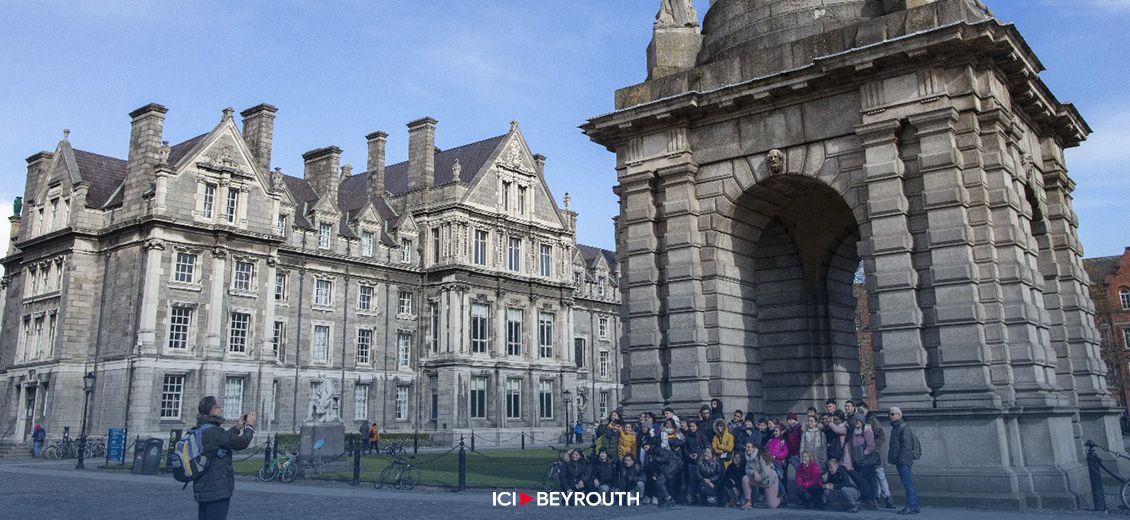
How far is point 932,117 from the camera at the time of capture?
1633 centimetres

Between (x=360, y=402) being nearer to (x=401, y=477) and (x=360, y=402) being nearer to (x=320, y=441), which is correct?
(x=320, y=441)

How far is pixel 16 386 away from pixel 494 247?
29.2m

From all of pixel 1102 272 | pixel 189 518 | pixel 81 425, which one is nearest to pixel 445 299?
pixel 81 425

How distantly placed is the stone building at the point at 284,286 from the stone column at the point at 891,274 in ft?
114

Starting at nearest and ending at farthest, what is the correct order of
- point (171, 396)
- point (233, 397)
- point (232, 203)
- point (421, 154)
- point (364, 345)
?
point (171, 396) < point (233, 397) < point (232, 203) < point (364, 345) < point (421, 154)

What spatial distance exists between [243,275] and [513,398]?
66.2 ft

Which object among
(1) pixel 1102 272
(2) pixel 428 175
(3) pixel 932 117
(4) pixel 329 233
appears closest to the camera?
(3) pixel 932 117

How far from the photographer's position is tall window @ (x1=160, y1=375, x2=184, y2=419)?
42.0 metres

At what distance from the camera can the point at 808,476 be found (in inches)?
602

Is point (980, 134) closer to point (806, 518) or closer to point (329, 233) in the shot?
point (806, 518)

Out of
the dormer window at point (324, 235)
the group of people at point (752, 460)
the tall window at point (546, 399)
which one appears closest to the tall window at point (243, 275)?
the dormer window at point (324, 235)

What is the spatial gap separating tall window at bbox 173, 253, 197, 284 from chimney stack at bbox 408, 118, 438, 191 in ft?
58.1

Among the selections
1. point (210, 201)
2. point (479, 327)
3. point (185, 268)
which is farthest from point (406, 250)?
point (185, 268)

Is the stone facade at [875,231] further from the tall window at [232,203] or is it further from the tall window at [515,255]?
the tall window at [515,255]
